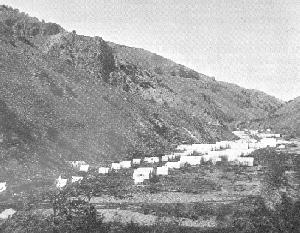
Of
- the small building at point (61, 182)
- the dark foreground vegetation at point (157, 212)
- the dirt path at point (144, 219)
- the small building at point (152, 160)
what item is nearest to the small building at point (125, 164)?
the small building at point (152, 160)

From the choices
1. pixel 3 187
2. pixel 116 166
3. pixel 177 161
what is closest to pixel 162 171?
pixel 116 166

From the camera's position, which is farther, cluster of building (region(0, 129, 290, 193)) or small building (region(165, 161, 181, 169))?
small building (region(165, 161, 181, 169))

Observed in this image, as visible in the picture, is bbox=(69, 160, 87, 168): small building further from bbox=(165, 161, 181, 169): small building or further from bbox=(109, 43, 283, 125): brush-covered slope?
bbox=(109, 43, 283, 125): brush-covered slope

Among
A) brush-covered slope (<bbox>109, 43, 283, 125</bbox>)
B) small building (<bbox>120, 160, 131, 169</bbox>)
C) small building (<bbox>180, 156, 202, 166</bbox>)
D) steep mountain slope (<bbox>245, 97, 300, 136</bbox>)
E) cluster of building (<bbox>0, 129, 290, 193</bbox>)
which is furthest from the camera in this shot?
steep mountain slope (<bbox>245, 97, 300, 136</bbox>)

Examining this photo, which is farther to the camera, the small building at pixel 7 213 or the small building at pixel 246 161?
the small building at pixel 246 161

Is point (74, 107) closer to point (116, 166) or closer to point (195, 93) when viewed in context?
point (116, 166)

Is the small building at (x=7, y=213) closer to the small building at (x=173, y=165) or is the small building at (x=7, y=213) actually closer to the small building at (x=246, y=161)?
the small building at (x=173, y=165)

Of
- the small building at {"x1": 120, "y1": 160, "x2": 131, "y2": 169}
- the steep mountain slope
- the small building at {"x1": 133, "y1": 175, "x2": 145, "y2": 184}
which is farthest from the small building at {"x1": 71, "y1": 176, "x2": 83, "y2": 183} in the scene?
the steep mountain slope
